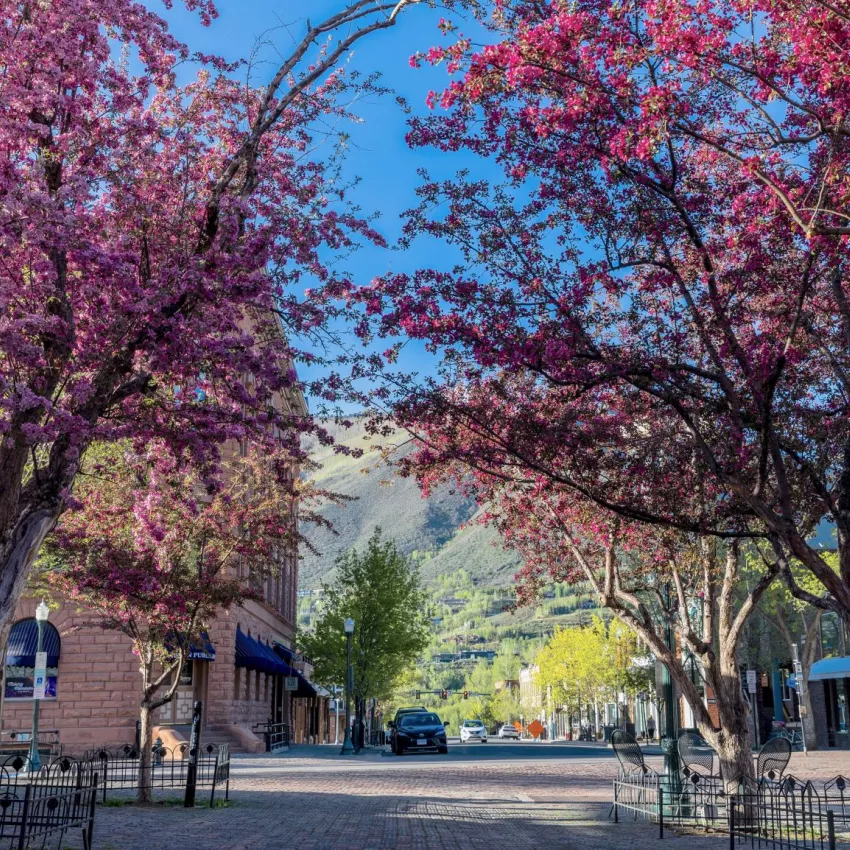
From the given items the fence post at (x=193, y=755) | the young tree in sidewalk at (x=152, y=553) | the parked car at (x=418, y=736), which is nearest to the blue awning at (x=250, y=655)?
the parked car at (x=418, y=736)

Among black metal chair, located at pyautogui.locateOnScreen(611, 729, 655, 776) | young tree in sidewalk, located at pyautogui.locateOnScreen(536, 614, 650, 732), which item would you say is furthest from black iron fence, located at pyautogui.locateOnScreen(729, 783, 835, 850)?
young tree in sidewalk, located at pyautogui.locateOnScreen(536, 614, 650, 732)

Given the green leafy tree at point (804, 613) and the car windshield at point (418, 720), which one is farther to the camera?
the green leafy tree at point (804, 613)

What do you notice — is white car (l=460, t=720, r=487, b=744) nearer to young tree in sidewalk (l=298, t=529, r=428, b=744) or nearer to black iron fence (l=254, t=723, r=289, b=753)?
young tree in sidewalk (l=298, t=529, r=428, b=744)

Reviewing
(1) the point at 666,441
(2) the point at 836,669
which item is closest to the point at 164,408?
(1) the point at 666,441

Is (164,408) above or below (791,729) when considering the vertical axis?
above

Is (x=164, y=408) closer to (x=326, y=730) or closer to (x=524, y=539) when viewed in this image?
(x=524, y=539)

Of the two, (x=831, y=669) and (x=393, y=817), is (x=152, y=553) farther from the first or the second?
(x=831, y=669)

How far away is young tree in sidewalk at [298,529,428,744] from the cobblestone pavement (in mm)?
30659

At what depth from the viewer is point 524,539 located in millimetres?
18859

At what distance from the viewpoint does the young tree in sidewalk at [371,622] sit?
192 feet

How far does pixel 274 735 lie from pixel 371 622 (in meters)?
12.8

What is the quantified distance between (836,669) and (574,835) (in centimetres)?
3841

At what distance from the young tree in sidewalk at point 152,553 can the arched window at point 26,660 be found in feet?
56.8

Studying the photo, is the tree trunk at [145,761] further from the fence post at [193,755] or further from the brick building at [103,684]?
the brick building at [103,684]
